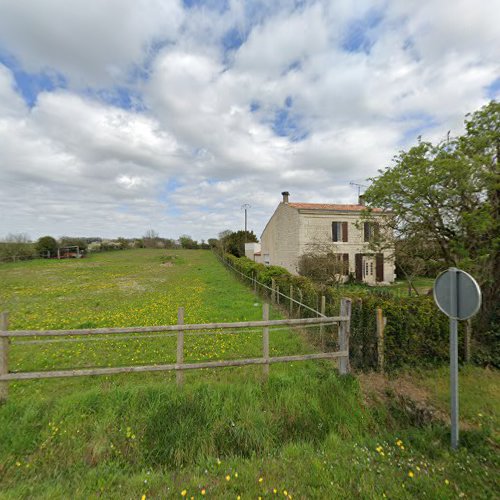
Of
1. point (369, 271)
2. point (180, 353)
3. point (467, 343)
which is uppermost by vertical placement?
point (369, 271)

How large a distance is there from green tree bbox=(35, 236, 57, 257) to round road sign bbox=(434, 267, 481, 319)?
51919mm

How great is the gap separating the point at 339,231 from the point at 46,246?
153 feet

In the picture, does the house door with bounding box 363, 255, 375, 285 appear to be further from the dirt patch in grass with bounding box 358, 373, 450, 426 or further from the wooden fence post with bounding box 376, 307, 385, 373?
the dirt patch in grass with bounding box 358, 373, 450, 426

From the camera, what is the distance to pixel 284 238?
21047 mm

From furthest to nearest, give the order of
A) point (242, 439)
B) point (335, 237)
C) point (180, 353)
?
point (335, 237) < point (180, 353) < point (242, 439)

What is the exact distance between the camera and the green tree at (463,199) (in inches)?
215

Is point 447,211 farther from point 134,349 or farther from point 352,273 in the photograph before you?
point 352,273

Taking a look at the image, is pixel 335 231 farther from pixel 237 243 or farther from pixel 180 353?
pixel 237 243

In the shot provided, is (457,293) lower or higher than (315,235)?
lower

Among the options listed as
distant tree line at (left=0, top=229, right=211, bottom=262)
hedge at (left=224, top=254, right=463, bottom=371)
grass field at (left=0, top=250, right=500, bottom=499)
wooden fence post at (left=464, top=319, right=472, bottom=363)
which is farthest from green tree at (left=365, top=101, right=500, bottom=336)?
distant tree line at (left=0, top=229, right=211, bottom=262)

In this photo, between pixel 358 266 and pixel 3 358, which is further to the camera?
pixel 358 266

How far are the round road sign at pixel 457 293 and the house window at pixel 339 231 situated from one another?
53.6ft

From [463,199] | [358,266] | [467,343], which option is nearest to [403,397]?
[467,343]

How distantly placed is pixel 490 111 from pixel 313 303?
615 centimetres
